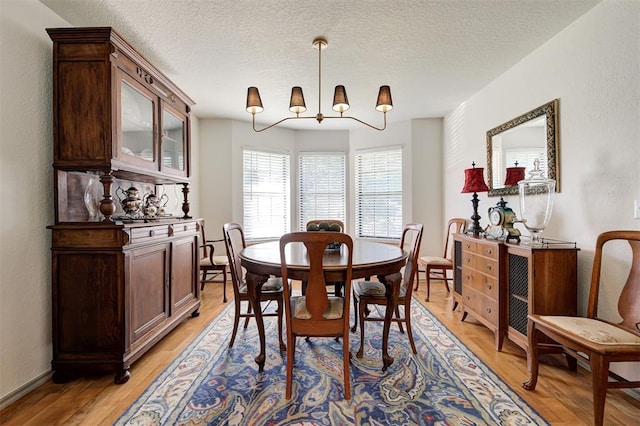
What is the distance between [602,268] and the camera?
1.98 metres

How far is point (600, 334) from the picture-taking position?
4.91 feet

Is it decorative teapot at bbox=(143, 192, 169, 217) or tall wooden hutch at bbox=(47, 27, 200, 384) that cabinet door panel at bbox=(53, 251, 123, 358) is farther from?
decorative teapot at bbox=(143, 192, 169, 217)

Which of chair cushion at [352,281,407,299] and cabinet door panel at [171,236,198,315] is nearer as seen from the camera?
chair cushion at [352,281,407,299]

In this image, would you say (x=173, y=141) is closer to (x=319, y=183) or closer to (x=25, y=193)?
(x=25, y=193)

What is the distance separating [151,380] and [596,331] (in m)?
2.69

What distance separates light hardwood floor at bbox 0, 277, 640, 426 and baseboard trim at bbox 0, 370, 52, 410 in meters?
0.03

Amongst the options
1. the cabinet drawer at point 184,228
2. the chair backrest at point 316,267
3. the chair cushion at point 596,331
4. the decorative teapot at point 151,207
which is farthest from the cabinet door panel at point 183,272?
the chair cushion at point 596,331

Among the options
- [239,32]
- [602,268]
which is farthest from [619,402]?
[239,32]

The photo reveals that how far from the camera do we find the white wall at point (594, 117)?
180cm

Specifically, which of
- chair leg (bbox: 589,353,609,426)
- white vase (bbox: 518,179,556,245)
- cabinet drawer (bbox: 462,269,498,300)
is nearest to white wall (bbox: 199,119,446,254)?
Result: cabinet drawer (bbox: 462,269,498,300)

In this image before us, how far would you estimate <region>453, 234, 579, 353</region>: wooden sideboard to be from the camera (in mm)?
2023

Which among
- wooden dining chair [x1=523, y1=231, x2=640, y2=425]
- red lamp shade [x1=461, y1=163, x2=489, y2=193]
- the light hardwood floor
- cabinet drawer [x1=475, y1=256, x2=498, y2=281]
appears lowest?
the light hardwood floor

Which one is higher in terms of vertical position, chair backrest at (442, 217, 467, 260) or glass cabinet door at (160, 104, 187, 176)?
glass cabinet door at (160, 104, 187, 176)

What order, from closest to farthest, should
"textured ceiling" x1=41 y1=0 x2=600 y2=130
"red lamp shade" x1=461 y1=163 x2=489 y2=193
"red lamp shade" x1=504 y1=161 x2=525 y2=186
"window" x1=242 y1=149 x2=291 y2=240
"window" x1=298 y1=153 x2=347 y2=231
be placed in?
"textured ceiling" x1=41 y1=0 x2=600 y2=130
"red lamp shade" x1=504 y1=161 x2=525 y2=186
"red lamp shade" x1=461 y1=163 x2=489 y2=193
"window" x1=242 y1=149 x2=291 y2=240
"window" x1=298 y1=153 x2=347 y2=231
